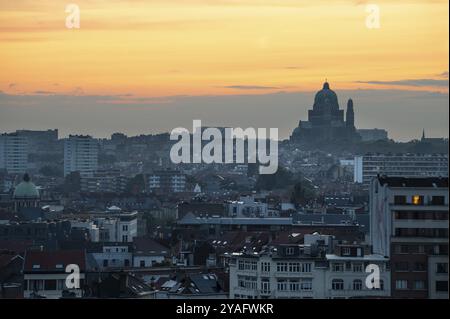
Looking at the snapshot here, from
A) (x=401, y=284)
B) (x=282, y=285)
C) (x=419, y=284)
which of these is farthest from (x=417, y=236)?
(x=282, y=285)

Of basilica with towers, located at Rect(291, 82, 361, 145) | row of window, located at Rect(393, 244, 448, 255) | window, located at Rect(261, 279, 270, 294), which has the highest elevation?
basilica with towers, located at Rect(291, 82, 361, 145)

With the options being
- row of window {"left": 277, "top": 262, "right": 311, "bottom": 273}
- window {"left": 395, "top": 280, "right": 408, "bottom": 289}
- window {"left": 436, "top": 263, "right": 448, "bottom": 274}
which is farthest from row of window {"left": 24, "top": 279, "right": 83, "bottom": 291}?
window {"left": 436, "top": 263, "right": 448, "bottom": 274}

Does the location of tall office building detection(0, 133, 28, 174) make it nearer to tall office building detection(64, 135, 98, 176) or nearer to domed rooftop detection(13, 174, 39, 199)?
tall office building detection(64, 135, 98, 176)

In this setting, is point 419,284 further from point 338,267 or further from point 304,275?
point 304,275

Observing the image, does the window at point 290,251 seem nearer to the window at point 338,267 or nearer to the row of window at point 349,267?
the window at point 338,267

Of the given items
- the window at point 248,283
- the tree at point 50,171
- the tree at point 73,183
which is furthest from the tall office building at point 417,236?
the tree at point 50,171

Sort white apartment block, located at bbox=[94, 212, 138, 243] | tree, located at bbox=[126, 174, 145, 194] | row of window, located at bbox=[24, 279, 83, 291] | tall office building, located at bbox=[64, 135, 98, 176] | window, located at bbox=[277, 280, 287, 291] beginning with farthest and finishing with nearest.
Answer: tall office building, located at bbox=[64, 135, 98, 176] → tree, located at bbox=[126, 174, 145, 194] → white apartment block, located at bbox=[94, 212, 138, 243] → row of window, located at bbox=[24, 279, 83, 291] → window, located at bbox=[277, 280, 287, 291]
